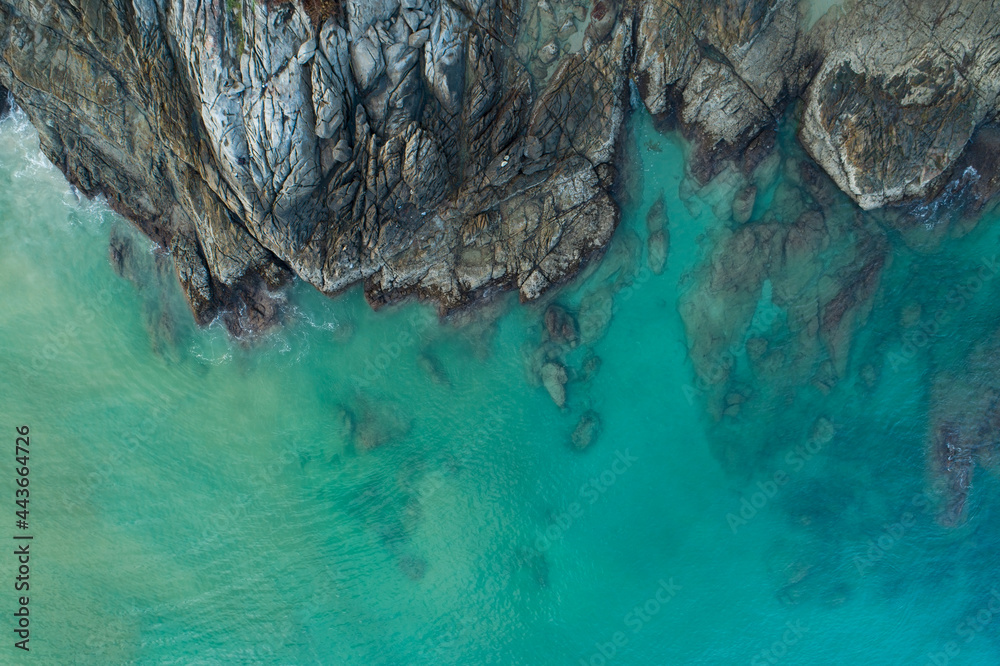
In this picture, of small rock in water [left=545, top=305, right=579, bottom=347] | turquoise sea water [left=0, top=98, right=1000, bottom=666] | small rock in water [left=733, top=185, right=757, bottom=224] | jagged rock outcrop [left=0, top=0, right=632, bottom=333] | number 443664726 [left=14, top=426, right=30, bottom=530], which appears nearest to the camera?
jagged rock outcrop [left=0, top=0, right=632, bottom=333]

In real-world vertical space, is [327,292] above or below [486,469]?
above

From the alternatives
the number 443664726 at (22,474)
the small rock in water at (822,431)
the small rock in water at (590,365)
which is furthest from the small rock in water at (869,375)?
the number 443664726 at (22,474)

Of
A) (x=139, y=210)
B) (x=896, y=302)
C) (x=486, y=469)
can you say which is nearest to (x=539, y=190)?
(x=486, y=469)

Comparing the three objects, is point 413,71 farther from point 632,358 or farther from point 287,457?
point 287,457

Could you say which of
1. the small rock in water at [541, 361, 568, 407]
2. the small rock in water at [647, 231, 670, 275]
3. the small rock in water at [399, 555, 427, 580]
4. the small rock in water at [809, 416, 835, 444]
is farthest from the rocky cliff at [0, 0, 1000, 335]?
the small rock in water at [399, 555, 427, 580]

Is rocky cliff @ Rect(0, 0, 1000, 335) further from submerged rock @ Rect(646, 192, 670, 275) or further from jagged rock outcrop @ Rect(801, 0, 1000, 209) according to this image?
submerged rock @ Rect(646, 192, 670, 275)

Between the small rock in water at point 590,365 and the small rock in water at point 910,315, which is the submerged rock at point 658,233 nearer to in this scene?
the small rock in water at point 590,365
